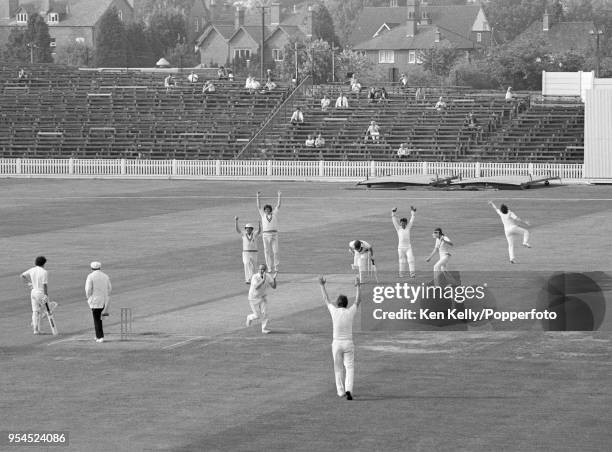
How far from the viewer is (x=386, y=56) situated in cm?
16812

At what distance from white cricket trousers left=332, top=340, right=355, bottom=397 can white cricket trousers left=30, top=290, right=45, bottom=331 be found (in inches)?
296

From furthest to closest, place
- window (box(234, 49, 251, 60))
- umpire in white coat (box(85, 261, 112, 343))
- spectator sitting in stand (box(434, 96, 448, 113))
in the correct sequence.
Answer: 1. window (box(234, 49, 251, 60))
2. spectator sitting in stand (box(434, 96, 448, 113))
3. umpire in white coat (box(85, 261, 112, 343))

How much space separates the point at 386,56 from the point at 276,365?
147 m

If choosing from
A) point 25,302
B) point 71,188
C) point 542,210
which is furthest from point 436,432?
point 71,188

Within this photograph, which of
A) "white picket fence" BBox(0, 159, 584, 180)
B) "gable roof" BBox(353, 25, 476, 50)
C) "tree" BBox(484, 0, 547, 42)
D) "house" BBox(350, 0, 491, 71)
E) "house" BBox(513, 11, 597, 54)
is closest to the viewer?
"white picket fence" BBox(0, 159, 584, 180)

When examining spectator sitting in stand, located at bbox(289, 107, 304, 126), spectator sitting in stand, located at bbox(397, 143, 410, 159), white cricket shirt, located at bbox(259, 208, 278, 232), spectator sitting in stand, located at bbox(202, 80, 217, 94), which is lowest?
white cricket shirt, located at bbox(259, 208, 278, 232)

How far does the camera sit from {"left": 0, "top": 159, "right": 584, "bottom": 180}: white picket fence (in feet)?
221

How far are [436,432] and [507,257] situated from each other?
18152 millimetres

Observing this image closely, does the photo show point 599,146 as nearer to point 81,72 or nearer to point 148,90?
point 148,90

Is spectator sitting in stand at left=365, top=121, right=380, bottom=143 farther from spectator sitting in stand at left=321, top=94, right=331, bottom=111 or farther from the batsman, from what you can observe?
the batsman

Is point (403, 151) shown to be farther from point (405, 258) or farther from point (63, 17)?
point (63, 17)

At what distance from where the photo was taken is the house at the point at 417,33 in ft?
545

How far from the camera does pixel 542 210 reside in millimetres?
50906

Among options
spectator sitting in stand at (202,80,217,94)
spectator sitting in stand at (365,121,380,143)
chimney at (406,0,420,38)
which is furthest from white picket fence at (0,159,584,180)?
chimney at (406,0,420,38)
